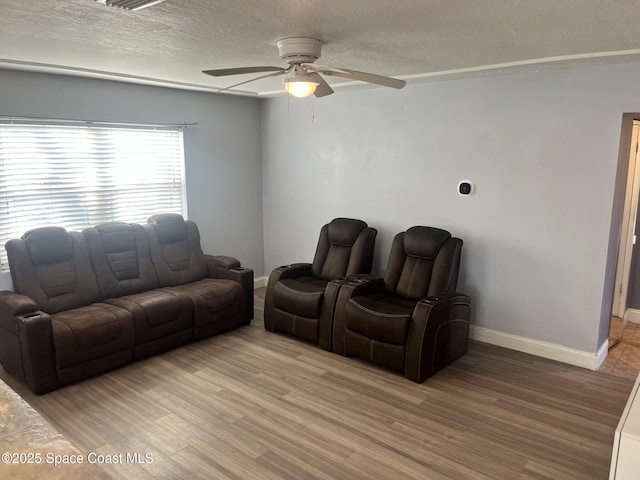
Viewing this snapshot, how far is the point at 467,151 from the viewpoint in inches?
167

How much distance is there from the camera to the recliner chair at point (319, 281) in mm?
4191

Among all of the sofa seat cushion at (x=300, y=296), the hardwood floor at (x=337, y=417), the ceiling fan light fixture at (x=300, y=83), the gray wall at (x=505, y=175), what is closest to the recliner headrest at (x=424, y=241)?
the gray wall at (x=505, y=175)

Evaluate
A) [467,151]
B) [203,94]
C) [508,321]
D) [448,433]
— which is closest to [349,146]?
[467,151]

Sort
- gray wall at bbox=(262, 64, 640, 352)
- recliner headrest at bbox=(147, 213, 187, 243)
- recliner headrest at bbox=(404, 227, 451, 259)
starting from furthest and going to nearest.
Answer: recliner headrest at bbox=(147, 213, 187, 243)
recliner headrest at bbox=(404, 227, 451, 259)
gray wall at bbox=(262, 64, 640, 352)

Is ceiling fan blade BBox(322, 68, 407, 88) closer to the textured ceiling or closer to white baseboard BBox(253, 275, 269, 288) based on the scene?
the textured ceiling

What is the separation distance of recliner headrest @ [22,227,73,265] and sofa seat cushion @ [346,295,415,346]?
7.95 ft

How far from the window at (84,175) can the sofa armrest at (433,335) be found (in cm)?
300

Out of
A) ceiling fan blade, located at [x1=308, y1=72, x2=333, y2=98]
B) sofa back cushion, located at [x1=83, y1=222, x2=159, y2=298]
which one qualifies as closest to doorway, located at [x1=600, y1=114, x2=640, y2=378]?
ceiling fan blade, located at [x1=308, y1=72, x2=333, y2=98]

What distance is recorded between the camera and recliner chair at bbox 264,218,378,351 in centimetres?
419

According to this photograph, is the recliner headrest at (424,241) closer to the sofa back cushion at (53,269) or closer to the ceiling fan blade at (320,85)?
the ceiling fan blade at (320,85)

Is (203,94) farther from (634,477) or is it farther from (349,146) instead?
(634,477)

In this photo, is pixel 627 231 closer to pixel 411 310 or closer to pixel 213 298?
pixel 411 310

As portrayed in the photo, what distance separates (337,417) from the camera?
10.2 feet

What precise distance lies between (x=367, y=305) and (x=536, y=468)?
166 centimetres
